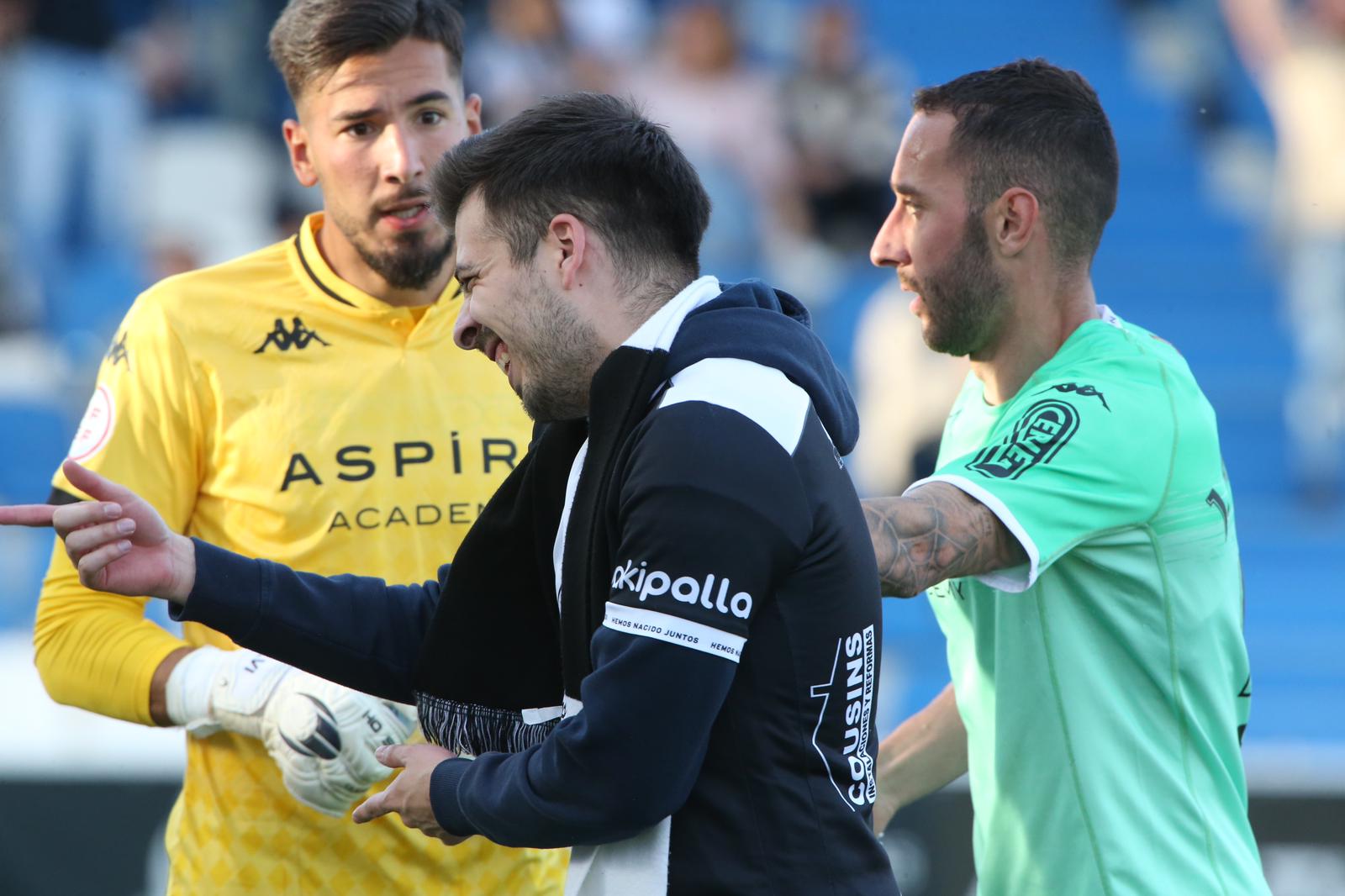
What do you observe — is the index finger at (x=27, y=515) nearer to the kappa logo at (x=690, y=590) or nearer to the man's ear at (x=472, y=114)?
the kappa logo at (x=690, y=590)

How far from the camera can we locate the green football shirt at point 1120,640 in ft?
8.39

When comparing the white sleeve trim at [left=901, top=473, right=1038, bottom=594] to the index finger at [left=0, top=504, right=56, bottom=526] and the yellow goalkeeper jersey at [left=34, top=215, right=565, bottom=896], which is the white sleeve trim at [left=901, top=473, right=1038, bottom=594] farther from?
the index finger at [left=0, top=504, right=56, bottom=526]

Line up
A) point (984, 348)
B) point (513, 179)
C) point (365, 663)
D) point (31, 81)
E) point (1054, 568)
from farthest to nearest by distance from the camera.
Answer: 1. point (31, 81)
2. point (984, 348)
3. point (1054, 568)
4. point (365, 663)
5. point (513, 179)

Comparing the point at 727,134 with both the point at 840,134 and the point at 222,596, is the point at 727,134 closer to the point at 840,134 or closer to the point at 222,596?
the point at 840,134

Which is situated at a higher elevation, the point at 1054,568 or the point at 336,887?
the point at 1054,568

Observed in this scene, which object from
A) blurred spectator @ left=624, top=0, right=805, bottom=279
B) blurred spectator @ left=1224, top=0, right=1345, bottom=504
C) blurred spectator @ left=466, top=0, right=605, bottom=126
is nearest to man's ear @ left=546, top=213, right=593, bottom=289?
blurred spectator @ left=466, top=0, right=605, bottom=126

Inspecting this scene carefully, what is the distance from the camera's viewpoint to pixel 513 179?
216 cm

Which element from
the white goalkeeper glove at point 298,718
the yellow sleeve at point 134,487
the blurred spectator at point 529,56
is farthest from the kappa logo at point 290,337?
the blurred spectator at point 529,56

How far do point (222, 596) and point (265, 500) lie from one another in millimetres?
494

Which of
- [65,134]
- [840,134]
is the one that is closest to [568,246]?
[840,134]

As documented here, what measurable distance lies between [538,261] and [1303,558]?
337 inches

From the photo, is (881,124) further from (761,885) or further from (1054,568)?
(761,885)

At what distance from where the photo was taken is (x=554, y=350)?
2.18 m

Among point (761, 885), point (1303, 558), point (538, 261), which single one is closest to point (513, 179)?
point (538, 261)
